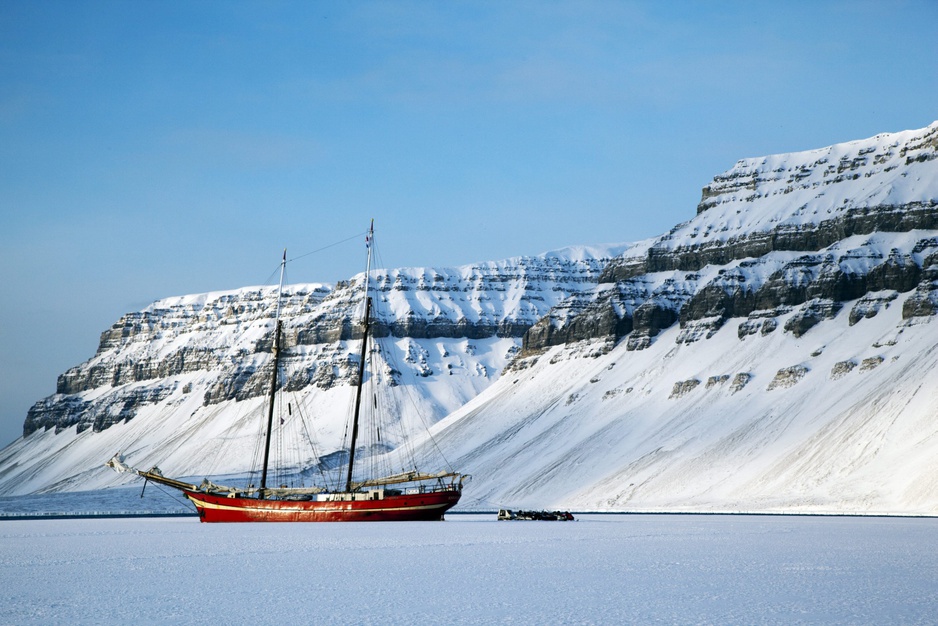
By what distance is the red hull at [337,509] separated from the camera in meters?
132

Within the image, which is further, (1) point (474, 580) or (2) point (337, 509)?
(2) point (337, 509)

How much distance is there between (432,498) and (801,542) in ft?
192

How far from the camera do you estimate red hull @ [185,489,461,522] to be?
5192 inches

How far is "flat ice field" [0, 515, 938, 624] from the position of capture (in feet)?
140

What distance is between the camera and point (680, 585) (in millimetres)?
50875

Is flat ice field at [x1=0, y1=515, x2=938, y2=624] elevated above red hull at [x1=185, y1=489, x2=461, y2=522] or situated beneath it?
situated beneath

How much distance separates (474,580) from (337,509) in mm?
81866

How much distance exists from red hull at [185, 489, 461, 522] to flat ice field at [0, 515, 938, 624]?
46336 millimetres

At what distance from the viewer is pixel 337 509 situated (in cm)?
13338

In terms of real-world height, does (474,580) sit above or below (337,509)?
below

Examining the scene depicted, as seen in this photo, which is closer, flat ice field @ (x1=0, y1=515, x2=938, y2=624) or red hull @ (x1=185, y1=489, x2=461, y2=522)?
flat ice field @ (x1=0, y1=515, x2=938, y2=624)

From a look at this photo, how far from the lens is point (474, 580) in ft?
175

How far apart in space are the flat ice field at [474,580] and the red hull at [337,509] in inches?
→ 1824

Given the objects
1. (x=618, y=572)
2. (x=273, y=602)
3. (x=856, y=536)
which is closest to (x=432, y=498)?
(x=856, y=536)
